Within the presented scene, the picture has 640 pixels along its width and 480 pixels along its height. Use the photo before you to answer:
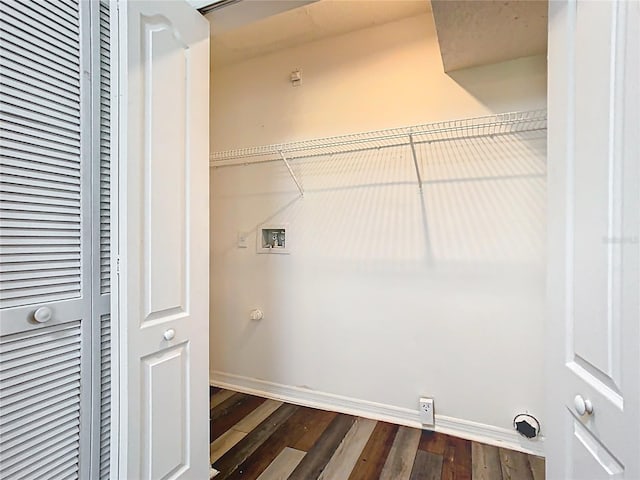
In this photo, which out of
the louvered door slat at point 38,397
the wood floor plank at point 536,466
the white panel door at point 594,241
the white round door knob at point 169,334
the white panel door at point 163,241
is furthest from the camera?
the wood floor plank at point 536,466

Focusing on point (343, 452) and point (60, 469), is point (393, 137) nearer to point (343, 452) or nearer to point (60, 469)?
point (343, 452)

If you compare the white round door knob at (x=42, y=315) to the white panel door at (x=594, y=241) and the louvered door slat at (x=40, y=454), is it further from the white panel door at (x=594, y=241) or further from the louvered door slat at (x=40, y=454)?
the white panel door at (x=594, y=241)

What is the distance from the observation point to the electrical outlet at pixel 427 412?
207cm

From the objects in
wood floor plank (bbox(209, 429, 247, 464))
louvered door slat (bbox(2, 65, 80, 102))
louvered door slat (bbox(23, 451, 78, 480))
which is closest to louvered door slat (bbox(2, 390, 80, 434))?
louvered door slat (bbox(23, 451, 78, 480))

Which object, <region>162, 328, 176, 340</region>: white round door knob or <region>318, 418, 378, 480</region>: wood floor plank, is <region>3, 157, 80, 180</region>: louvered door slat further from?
<region>318, 418, 378, 480</region>: wood floor plank

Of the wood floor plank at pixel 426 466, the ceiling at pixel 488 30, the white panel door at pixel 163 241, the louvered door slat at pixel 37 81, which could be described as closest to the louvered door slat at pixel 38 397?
the white panel door at pixel 163 241

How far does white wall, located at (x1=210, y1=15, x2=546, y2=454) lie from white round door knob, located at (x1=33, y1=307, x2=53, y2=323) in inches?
64.4

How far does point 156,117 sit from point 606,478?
1.62 meters

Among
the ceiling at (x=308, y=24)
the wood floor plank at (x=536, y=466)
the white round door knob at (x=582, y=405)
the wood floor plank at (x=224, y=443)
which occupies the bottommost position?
the wood floor plank at (x=224, y=443)

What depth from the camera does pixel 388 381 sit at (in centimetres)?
222

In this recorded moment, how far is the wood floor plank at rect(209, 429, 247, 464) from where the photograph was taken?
1.87 metres

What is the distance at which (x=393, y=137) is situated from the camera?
2139mm

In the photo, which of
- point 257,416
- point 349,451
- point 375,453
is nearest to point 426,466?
point 375,453

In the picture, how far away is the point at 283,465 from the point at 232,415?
67 centimetres
